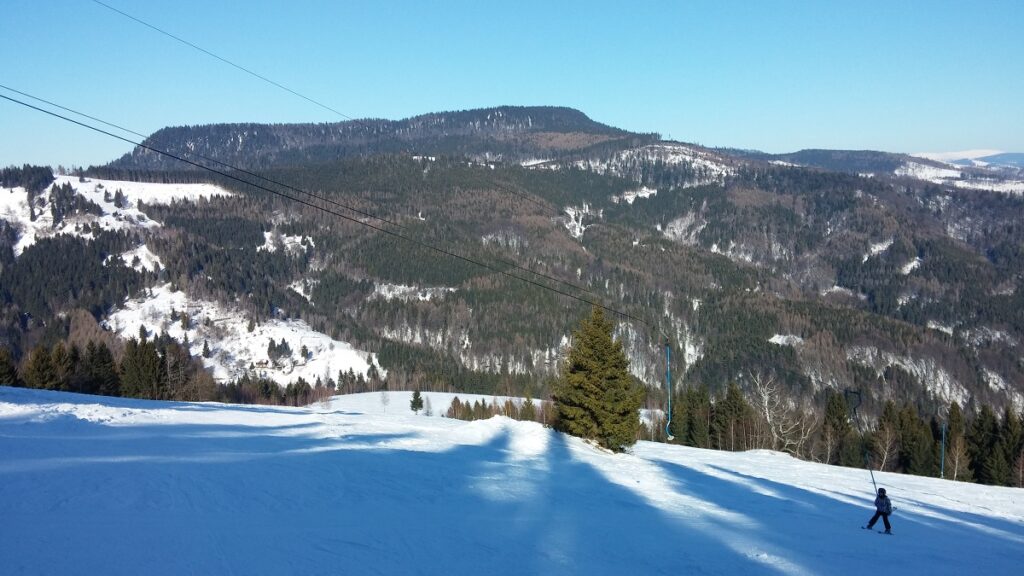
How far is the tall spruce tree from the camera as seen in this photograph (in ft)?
111

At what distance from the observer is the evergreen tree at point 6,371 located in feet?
153

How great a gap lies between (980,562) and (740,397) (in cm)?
5899

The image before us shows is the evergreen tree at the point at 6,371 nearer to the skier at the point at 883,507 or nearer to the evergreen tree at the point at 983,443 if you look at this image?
the skier at the point at 883,507

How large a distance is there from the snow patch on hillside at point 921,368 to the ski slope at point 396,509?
5488 inches

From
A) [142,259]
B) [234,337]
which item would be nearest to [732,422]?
[234,337]

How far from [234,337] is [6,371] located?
103 meters

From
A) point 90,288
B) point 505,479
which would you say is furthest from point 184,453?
point 90,288

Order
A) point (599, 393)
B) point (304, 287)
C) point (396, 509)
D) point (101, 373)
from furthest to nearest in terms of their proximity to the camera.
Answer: point (304, 287) → point (101, 373) → point (599, 393) → point (396, 509)

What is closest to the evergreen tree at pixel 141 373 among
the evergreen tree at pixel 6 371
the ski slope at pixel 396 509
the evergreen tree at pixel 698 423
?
the evergreen tree at pixel 6 371

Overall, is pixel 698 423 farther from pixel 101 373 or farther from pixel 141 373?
pixel 101 373

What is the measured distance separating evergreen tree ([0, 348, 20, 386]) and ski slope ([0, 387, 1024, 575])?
78.8 ft

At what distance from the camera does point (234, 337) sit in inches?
5807

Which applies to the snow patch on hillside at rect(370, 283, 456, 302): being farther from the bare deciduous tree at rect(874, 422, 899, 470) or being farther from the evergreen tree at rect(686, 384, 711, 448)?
the bare deciduous tree at rect(874, 422, 899, 470)

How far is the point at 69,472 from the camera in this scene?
1479cm
